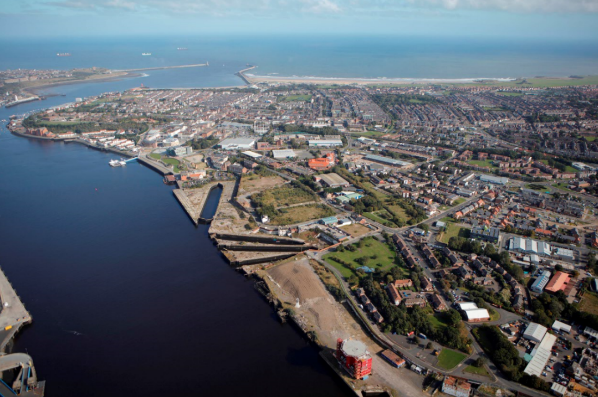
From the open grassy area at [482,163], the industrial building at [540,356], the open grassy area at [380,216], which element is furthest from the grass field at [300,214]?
the open grassy area at [482,163]

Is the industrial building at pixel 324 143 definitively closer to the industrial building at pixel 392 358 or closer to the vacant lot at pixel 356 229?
the vacant lot at pixel 356 229

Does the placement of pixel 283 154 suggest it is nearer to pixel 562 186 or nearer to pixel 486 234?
pixel 486 234

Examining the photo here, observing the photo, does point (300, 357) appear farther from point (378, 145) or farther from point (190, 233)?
point (378, 145)

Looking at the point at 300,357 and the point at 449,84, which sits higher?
the point at 449,84

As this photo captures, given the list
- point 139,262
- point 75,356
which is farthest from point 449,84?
point 75,356

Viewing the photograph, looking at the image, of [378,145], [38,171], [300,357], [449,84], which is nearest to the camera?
[300,357]

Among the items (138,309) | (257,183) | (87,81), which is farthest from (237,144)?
(87,81)

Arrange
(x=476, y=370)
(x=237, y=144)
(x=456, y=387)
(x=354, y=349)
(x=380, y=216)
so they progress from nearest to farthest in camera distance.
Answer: (x=456, y=387)
(x=354, y=349)
(x=476, y=370)
(x=380, y=216)
(x=237, y=144)
